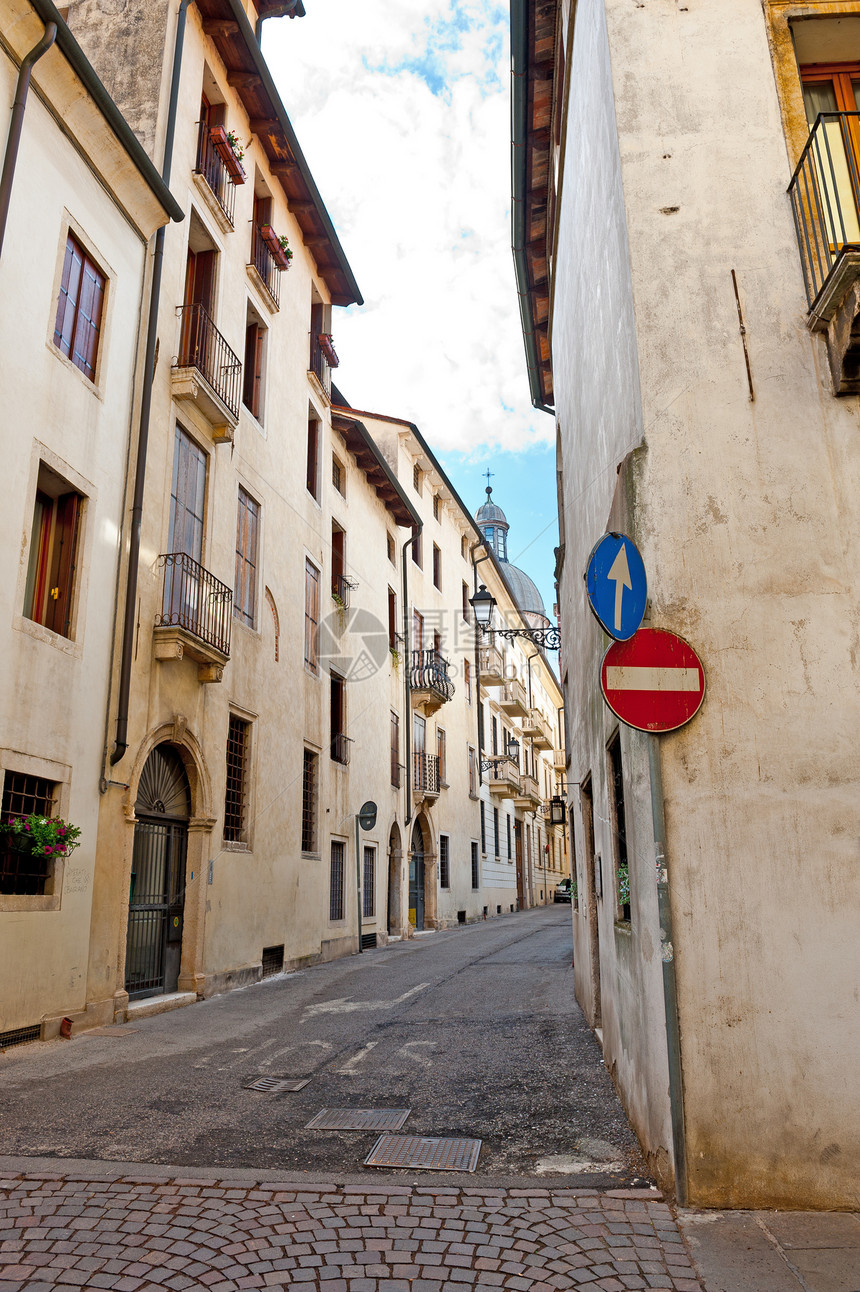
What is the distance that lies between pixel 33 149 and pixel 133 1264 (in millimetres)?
9632

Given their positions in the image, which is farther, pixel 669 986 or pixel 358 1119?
pixel 358 1119

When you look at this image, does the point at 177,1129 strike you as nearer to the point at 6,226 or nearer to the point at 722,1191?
the point at 722,1191

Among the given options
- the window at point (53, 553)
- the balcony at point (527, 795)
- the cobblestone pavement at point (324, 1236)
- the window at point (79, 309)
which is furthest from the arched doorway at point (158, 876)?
the balcony at point (527, 795)

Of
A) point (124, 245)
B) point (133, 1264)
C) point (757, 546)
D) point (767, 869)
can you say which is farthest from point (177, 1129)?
point (124, 245)

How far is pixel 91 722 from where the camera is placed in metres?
9.83

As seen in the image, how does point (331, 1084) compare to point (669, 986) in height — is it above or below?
below

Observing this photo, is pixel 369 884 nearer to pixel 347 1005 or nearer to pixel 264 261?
pixel 347 1005

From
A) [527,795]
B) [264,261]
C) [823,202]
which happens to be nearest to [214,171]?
[264,261]

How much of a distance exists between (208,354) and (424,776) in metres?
15.9

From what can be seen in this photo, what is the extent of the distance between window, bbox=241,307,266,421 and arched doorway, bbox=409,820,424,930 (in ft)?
46.4

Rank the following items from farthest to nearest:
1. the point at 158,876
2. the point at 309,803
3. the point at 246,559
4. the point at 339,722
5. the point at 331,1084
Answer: the point at 339,722 < the point at 309,803 < the point at 246,559 < the point at 158,876 < the point at 331,1084

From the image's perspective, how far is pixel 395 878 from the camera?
78.3 feet

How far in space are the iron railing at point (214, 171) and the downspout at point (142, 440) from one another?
1084 millimetres

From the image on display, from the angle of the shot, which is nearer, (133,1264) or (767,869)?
(133,1264)
